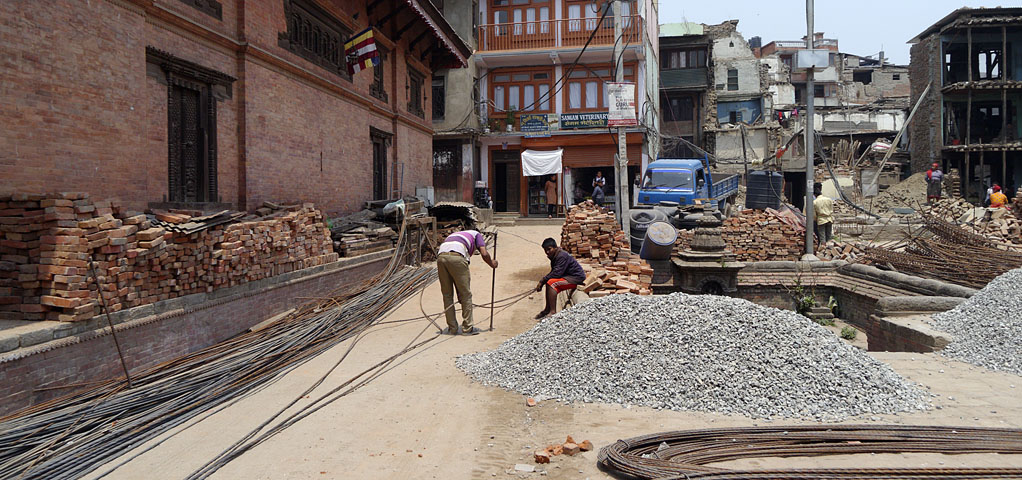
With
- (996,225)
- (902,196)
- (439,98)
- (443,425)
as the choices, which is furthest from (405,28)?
(902,196)

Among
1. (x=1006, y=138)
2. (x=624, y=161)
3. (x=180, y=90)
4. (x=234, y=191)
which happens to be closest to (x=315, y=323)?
(x=234, y=191)

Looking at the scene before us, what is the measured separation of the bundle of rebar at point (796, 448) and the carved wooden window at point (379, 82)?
15014 millimetres

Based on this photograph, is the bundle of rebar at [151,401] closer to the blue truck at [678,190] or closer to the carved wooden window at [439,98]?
the blue truck at [678,190]

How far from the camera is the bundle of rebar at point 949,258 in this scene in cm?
1256

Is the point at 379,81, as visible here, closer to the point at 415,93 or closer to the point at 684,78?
the point at 415,93

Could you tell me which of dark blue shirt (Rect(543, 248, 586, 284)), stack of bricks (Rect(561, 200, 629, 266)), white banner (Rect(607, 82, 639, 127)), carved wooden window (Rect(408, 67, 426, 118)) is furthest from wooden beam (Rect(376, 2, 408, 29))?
dark blue shirt (Rect(543, 248, 586, 284))

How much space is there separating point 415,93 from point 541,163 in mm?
8412

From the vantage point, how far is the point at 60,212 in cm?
652

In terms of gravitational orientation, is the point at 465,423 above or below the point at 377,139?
below

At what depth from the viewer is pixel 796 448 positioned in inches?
186

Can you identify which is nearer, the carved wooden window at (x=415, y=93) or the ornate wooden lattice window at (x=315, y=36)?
the ornate wooden lattice window at (x=315, y=36)

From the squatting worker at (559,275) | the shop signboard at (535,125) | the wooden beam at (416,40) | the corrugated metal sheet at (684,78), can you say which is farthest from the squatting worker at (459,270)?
the corrugated metal sheet at (684,78)

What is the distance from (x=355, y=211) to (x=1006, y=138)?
34.8 meters

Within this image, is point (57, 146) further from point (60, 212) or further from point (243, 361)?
point (243, 361)
